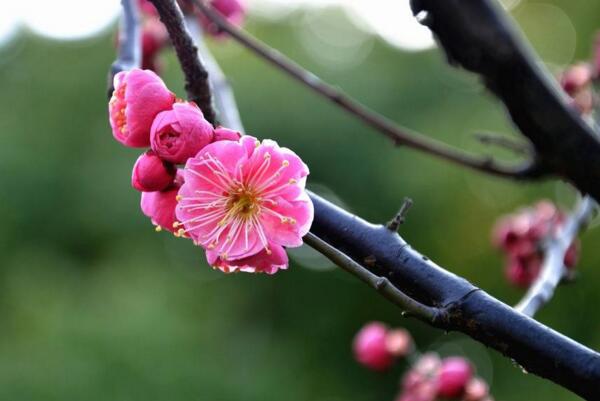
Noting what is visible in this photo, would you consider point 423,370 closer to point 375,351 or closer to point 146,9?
point 375,351

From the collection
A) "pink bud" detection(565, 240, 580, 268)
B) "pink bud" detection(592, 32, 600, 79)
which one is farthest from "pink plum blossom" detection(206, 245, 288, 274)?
"pink bud" detection(592, 32, 600, 79)

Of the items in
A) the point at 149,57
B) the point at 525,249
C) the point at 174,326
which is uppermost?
the point at 149,57

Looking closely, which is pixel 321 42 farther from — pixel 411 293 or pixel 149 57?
pixel 411 293

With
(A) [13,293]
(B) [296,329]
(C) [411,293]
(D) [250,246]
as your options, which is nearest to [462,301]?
(C) [411,293]

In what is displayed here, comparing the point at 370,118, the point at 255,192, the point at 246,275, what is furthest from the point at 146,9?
the point at 246,275

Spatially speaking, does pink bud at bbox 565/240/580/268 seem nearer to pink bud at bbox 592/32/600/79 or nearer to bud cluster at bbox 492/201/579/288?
bud cluster at bbox 492/201/579/288
